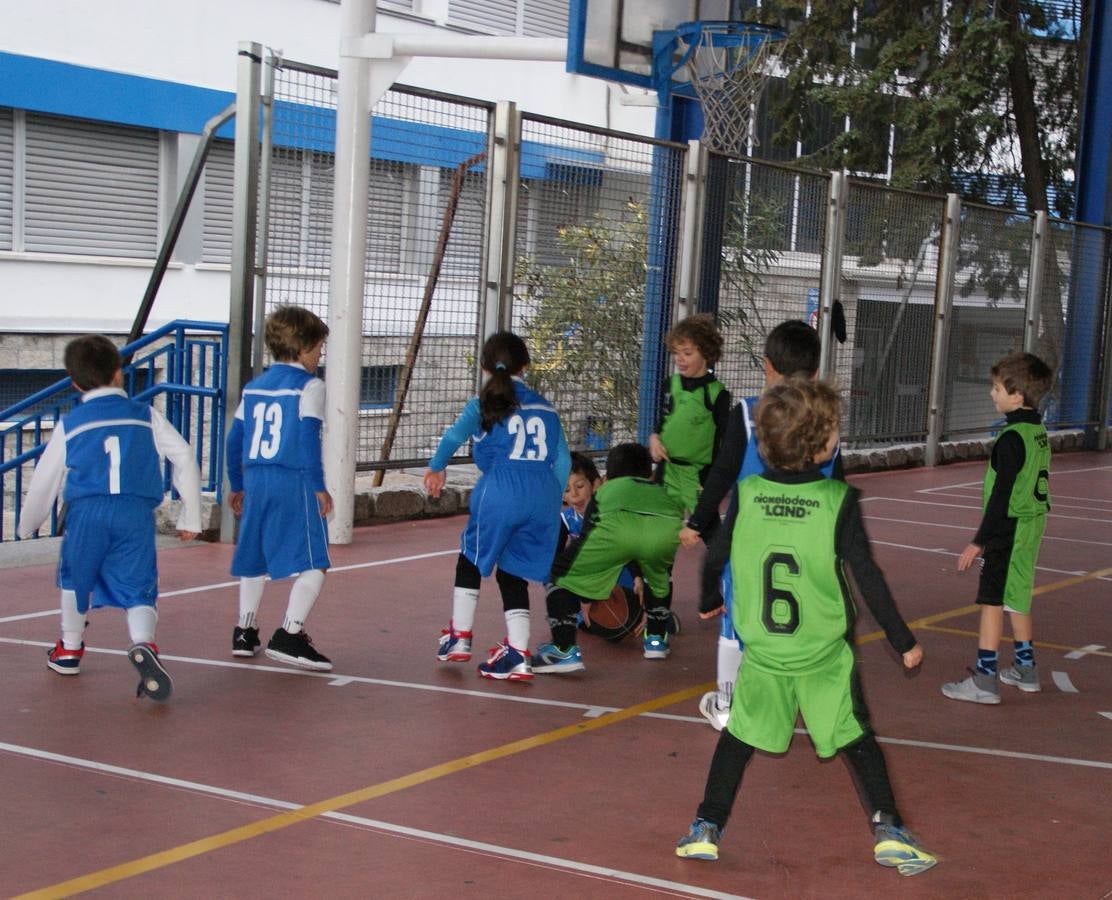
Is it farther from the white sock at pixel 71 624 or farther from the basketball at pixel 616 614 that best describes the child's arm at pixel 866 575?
the white sock at pixel 71 624

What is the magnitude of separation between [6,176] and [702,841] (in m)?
17.2

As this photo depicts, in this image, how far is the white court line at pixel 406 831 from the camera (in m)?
4.39

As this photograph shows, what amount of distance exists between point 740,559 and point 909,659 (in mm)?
568

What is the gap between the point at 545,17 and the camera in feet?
85.0

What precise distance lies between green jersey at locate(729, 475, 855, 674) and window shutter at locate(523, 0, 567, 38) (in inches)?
869

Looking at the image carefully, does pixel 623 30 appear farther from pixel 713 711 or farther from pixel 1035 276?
pixel 1035 276

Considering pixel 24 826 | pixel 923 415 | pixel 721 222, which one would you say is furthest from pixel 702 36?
pixel 24 826

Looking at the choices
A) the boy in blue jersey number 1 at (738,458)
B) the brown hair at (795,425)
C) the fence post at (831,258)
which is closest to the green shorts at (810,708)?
the brown hair at (795,425)

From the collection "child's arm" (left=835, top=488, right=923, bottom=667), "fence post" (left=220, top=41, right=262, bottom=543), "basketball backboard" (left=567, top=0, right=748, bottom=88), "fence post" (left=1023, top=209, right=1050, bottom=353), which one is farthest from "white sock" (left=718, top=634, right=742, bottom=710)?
"fence post" (left=1023, top=209, right=1050, bottom=353)

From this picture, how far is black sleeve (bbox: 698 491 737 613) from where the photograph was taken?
4.63 meters

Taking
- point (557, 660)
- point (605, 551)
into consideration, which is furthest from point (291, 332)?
point (557, 660)

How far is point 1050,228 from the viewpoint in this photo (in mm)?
19719

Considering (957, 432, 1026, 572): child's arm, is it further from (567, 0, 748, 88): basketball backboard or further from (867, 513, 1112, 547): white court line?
(867, 513, 1112, 547): white court line

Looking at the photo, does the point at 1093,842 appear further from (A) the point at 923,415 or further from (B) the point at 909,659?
(A) the point at 923,415
